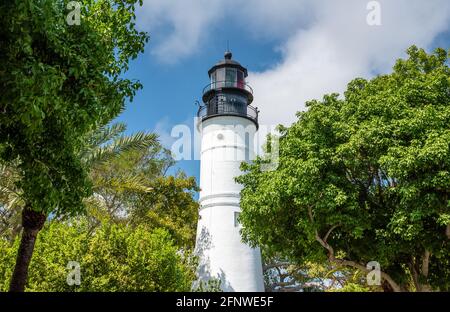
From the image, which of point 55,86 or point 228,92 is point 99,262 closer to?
point 55,86

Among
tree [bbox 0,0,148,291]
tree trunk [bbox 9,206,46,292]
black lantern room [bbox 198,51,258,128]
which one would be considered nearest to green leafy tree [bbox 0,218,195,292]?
tree trunk [bbox 9,206,46,292]

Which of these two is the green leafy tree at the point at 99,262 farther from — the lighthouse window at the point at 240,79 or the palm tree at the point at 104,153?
the lighthouse window at the point at 240,79

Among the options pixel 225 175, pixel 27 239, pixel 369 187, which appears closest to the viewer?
pixel 27 239

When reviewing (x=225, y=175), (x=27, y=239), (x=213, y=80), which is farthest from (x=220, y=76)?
(x=27, y=239)

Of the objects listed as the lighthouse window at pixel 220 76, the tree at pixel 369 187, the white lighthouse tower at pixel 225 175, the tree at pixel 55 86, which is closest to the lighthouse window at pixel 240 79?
the white lighthouse tower at pixel 225 175

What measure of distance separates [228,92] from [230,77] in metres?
0.90

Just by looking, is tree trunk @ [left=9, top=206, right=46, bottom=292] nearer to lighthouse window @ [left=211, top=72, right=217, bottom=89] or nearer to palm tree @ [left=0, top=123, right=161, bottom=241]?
palm tree @ [left=0, top=123, right=161, bottom=241]

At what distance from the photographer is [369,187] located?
50.3ft

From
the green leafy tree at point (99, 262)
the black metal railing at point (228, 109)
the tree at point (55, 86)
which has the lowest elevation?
the green leafy tree at point (99, 262)

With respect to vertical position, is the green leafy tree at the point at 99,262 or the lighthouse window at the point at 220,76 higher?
the lighthouse window at the point at 220,76

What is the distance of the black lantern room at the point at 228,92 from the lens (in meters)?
25.8

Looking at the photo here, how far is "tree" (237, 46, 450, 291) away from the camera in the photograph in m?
12.4

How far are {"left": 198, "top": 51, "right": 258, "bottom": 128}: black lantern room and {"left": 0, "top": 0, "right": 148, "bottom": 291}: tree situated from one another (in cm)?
1639

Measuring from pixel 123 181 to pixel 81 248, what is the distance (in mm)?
2658
